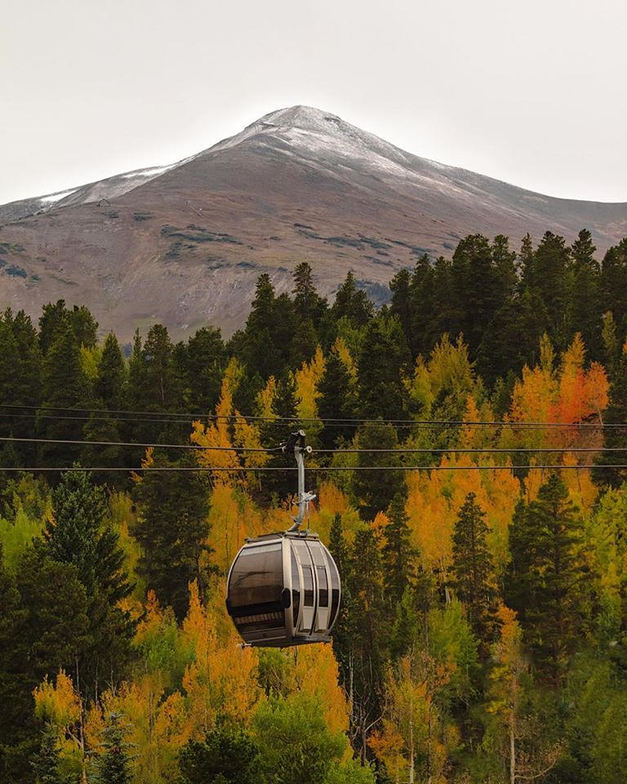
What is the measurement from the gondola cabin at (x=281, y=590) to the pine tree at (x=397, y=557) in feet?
160

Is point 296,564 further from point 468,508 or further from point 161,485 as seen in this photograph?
point 161,485

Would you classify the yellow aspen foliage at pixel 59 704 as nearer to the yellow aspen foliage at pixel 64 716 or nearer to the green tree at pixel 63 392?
the yellow aspen foliage at pixel 64 716

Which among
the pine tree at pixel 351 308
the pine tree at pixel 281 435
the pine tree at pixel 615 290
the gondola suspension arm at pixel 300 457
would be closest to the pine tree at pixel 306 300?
the pine tree at pixel 351 308

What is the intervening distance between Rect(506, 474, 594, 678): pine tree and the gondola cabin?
152ft

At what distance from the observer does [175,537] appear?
235 ft

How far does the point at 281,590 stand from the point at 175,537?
53525 millimetres

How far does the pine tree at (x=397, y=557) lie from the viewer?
68.6 metres

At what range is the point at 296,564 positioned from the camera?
19.4 metres

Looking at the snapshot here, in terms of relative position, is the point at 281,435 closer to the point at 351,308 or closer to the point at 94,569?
the point at 94,569

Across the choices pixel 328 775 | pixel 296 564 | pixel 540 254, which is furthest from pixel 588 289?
Answer: pixel 296 564

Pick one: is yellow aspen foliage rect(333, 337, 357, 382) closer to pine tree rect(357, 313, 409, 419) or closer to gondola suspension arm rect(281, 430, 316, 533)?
pine tree rect(357, 313, 409, 419)

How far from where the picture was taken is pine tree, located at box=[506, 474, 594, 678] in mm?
63438

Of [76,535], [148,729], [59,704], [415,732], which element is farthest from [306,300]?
[59,704]

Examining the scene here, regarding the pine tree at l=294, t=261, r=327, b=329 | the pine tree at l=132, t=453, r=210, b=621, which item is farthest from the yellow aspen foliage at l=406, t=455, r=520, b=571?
the pine tree at l=294, t=261, r=327, b=329
